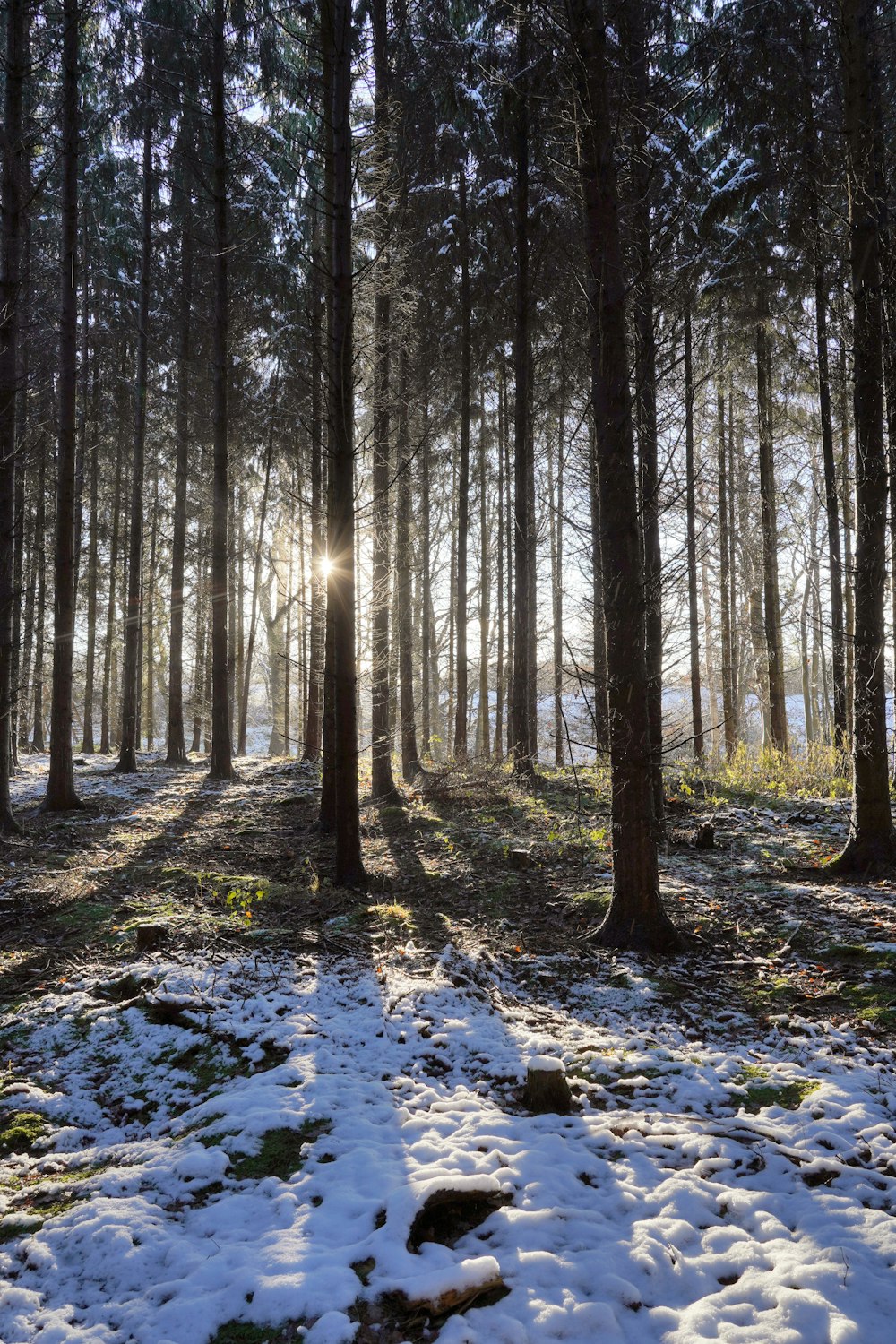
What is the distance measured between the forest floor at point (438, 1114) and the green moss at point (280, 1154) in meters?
0.02

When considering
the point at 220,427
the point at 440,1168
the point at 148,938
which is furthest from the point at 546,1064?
the point at 220,427

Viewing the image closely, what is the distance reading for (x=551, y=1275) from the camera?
222cm


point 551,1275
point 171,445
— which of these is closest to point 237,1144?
point 551,1275

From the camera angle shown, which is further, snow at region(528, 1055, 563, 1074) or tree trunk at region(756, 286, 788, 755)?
tree trunk at region(756, 286, 788, 755)

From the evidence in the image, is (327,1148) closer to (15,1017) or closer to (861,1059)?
(15,1017)

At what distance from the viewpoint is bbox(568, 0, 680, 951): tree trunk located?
4938 mm

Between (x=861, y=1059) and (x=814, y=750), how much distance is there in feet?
29.2

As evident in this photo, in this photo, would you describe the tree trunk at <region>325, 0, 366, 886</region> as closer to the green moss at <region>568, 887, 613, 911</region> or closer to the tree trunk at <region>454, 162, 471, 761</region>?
the green moss at <region>568, 887, 613, 911</region>

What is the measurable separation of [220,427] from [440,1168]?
13.4m

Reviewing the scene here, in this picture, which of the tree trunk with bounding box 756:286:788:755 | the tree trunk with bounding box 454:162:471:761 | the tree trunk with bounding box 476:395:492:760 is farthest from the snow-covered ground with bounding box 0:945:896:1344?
the tree trunk with bounding box 476:395:492:760

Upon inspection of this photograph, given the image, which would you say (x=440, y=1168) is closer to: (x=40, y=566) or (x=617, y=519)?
(x=617, y=519)

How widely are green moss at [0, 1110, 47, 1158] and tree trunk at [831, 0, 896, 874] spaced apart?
21.1 feet

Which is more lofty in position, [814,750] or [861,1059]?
[814,750]

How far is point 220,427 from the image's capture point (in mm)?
13375
